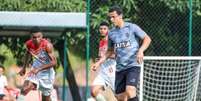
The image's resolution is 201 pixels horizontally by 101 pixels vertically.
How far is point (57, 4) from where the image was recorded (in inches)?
674

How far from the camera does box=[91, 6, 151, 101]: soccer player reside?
40.8 feet

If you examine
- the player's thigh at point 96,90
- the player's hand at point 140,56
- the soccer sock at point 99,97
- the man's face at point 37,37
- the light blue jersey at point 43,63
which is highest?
the player's hand at point 140,56

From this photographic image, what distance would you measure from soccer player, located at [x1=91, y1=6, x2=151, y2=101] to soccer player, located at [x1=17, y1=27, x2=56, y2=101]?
6.38ft

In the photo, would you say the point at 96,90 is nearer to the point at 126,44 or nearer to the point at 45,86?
the point at 45,86

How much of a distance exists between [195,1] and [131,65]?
525 cm

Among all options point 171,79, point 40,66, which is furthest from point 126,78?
point 171,79

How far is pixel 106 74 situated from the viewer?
14805mm

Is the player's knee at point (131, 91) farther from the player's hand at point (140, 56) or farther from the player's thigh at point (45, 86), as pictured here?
the player's thigh at point (45, 86)

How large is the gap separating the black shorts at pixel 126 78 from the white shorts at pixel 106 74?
1936 mm

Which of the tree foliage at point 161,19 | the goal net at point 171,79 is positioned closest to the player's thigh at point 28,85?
the goal net at point 171,79

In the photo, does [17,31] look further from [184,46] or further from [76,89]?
[184,46]

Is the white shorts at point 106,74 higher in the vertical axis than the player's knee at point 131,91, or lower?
lower

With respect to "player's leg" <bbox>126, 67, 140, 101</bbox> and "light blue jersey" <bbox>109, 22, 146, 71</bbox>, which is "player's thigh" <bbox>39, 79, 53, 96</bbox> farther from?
"player's leg" <bbox>126, 67, 140, 101</bbox>

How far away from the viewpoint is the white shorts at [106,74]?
48.3 ft
